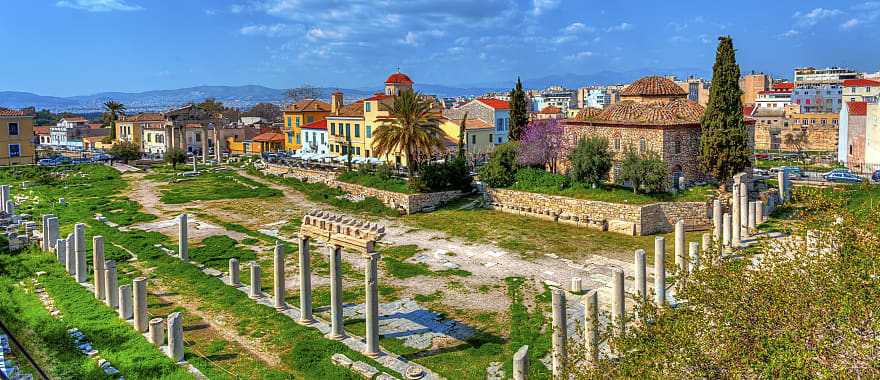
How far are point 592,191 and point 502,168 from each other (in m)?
6.33

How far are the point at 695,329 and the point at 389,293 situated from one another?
1369 centimetres

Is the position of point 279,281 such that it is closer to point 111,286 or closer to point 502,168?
point 111,286

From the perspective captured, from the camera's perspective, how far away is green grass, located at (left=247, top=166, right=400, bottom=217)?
133 feet

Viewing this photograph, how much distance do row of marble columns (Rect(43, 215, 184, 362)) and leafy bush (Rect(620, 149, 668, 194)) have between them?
917 inches

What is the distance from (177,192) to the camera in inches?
1912

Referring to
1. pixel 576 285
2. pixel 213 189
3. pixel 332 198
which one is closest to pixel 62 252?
pixel 576 285

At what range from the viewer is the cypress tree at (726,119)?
119 feet

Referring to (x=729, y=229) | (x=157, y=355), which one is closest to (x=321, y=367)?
(x=157, y=355)

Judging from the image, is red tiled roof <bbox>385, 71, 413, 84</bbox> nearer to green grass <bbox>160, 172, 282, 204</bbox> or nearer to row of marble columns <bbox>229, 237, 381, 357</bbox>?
green grass <bbox>160, 172, 282, 204</bbox>

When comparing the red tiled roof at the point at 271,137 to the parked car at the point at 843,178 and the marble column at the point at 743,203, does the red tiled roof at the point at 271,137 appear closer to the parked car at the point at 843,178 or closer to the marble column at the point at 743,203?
the parked car at the point at 843,178

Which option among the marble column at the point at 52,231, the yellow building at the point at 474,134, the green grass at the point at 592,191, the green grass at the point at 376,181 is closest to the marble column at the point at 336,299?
the marble column at the point at 52,231

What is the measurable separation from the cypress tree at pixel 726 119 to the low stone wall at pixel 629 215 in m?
4.75

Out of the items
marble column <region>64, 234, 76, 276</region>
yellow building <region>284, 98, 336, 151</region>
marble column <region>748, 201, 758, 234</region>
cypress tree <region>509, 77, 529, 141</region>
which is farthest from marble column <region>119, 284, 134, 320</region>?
yellow building <region>284, 98, 336, 151</region>

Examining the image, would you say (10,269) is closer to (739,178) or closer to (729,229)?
(729,229)
